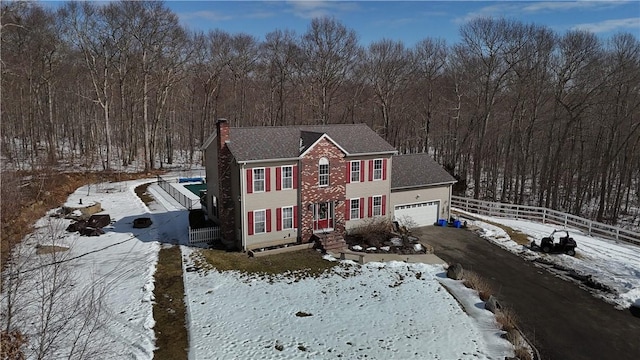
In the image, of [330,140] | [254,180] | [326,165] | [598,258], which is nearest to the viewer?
[254,180]

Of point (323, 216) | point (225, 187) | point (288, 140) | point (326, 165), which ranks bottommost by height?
point (323, 216)

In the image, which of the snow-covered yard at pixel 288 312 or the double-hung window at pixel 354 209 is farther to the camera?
the double-hung window at pixel 354 209

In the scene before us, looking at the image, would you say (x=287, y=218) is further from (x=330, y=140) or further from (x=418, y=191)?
(x=418, y=191)

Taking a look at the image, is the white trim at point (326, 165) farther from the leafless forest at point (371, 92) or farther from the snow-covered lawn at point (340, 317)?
the leafless forest at point (371, 92)

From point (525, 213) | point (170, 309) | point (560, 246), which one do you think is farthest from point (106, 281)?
point (525, 213)

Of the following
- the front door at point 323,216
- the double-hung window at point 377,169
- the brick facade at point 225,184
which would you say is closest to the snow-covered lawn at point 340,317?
the brick facade at point 225,184

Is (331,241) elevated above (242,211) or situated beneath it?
situated beneath
